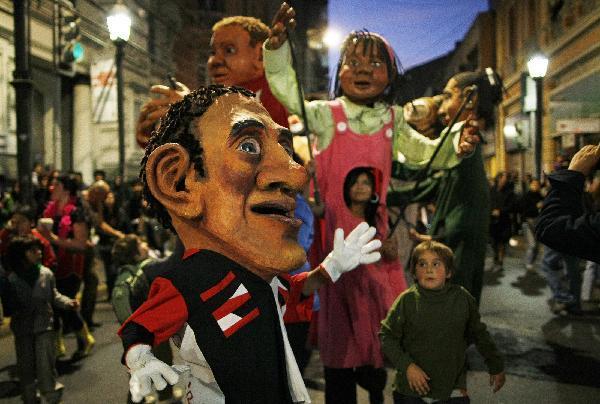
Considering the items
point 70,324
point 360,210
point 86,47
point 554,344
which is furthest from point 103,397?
point 86,47

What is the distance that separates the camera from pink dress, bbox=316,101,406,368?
3166 mm

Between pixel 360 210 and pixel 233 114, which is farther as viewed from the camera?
pixel 360 210

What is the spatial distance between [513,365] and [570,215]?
3080mm

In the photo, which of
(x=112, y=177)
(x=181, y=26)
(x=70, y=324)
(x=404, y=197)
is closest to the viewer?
(x=404, y=197)

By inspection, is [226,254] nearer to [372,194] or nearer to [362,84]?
[372,194]

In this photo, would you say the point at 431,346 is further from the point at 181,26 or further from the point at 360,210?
the point at 181,26

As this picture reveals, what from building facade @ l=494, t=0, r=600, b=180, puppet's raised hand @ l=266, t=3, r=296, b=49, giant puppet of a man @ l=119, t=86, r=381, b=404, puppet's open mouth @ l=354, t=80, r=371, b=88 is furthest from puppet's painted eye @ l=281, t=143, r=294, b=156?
building facade @ l=494, t=0, r=600, b=180

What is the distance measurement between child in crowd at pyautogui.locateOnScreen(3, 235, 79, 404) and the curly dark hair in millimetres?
2331

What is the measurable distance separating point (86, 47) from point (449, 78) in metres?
12.9

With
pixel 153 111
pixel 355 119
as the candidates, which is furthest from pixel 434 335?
pixel 153 111

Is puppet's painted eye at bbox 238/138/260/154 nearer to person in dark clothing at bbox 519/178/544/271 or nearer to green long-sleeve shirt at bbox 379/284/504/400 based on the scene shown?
green long-sleeve shirt at bbox 379/284/504/400

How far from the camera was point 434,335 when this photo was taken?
9.33 ft

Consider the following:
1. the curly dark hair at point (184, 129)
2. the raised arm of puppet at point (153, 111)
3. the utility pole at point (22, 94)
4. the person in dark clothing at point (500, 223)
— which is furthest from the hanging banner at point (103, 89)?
the curly dark hair at point (184, 129)

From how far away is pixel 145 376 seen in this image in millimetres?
1633
